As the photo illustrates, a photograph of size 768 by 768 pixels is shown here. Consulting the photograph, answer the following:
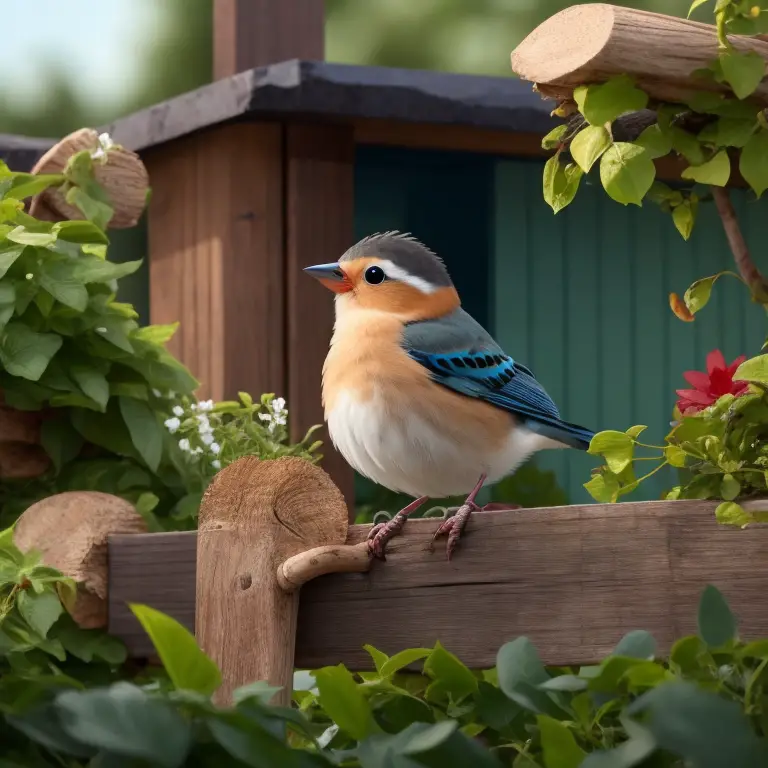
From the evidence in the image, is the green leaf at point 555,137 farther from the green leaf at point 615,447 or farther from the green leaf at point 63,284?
the green leaf at point 63,284

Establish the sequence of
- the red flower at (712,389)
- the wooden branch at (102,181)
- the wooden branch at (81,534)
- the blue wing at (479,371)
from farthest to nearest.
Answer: the wooden branch at (102,181) < the wooden branch at (81,534) < the blue wing at (479,371) < the red flower at (712,389)

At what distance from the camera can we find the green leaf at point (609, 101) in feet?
6.23

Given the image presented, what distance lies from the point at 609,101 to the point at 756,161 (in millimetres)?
250

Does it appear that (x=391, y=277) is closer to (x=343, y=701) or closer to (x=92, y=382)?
(x=92, y=382)

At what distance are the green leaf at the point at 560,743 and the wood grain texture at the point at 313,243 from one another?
309 cm

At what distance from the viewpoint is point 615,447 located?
2.03m

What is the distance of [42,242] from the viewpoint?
3.20m

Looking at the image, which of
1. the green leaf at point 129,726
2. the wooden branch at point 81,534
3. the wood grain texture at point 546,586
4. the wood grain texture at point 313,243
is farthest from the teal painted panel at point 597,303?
the green leaf at point 129,726

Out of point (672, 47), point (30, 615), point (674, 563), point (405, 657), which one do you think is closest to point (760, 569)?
point (674, 563)

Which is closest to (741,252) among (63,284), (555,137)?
(555,137)

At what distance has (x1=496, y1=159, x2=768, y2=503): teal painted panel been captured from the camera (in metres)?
5.53

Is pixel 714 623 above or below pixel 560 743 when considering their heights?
above

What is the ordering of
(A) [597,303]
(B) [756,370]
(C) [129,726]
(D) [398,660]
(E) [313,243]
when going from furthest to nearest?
(A) [597,303] < (E) [313,243] < (D) [398,660] < (B) [756,370] < (C) [129,726]

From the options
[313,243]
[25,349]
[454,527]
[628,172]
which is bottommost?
[454,527]
